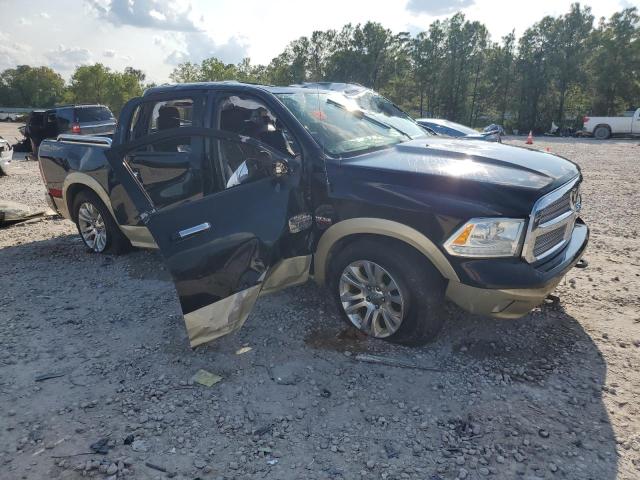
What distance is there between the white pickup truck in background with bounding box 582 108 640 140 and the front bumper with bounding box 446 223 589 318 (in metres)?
24.4

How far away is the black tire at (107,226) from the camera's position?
5473 mm

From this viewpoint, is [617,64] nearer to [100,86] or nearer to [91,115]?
[91,115]

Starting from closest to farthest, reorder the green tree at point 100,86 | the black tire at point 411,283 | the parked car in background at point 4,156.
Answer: the black tire at point 411,283 < the parked car in background at point 4,156 < the green tree at point 100,86

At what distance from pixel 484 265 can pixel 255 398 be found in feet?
5.66

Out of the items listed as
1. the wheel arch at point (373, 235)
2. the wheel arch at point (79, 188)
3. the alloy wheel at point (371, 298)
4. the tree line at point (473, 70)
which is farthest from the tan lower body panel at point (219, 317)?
the tree line at point (473, 70)

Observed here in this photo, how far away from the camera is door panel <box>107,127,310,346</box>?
309 cm

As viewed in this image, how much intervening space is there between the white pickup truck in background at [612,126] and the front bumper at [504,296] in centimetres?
2439

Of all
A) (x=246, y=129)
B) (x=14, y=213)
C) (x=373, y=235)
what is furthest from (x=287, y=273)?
(x=14, y=213)

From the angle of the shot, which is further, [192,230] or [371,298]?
[371,298]

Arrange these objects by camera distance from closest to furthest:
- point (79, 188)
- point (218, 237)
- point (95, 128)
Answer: point (218, 237)
point (79, 188)
point (95, 128)

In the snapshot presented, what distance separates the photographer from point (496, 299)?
9.77ft

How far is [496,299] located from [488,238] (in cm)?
41

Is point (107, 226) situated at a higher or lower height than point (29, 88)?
lower

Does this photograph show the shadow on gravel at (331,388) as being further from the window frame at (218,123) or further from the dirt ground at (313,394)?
the window frame at (218,123)
